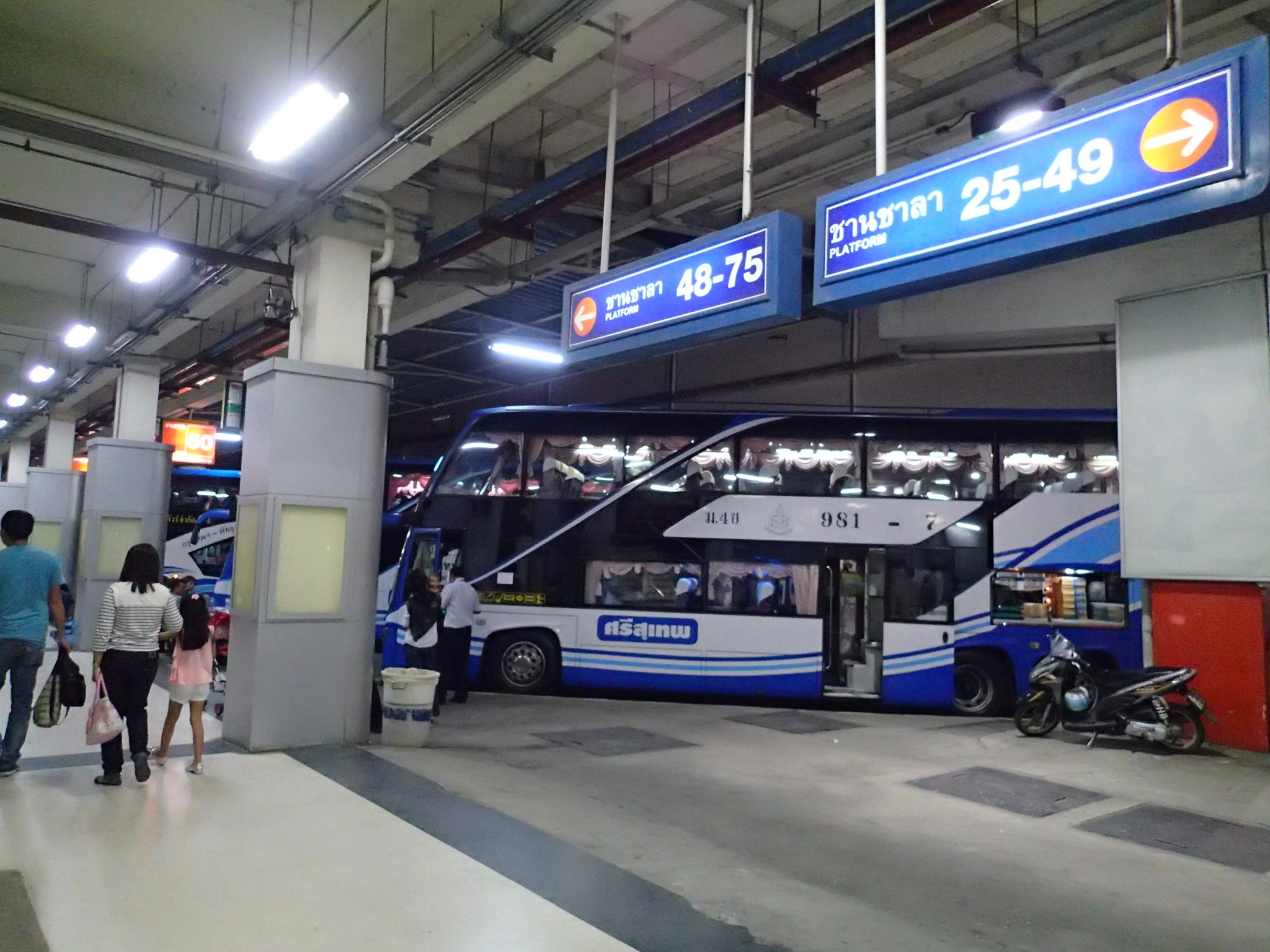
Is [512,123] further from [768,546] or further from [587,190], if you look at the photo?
[768,546]

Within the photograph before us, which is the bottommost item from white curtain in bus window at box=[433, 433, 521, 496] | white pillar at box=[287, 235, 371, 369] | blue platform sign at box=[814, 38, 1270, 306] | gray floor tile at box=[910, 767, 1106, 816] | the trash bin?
gray floor tile at box=[910, 767, 1106, 816]

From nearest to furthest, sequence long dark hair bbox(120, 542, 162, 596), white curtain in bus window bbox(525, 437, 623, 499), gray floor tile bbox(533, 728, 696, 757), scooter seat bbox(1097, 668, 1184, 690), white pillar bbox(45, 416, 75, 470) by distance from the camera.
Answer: long dark hair bbox(120, 542, 162, 596), gray floor tile bbox(533, 728, 696, 757), scooter seat bbox(1097, 668, 1184, 690), white curtain in bus window bbox(525, 437, 623, 499), white pillar bbox(45, 416, 75, 470)

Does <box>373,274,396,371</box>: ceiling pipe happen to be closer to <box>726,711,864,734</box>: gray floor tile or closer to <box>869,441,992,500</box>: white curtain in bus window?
<box>726,711,864,734</box>: gray floor tile

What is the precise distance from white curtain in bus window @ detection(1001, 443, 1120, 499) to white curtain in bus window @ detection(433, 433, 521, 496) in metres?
6.02

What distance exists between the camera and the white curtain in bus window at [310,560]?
764cm

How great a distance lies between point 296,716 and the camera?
7590mm

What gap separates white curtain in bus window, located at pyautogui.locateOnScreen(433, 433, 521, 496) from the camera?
37.8 ft

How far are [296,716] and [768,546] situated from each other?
5876mm

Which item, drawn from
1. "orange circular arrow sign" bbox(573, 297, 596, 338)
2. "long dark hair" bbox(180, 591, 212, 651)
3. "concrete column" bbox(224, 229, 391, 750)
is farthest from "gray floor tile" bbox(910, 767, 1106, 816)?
"long dark hair" bbox(180, 591, 212, 651)

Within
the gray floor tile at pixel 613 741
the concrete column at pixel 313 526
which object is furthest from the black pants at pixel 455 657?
the concrete column at pixel 313 526

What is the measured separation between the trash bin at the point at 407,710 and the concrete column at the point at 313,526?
0.20 metres

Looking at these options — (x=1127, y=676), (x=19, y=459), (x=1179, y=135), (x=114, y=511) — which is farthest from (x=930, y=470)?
(x=19, y=459)

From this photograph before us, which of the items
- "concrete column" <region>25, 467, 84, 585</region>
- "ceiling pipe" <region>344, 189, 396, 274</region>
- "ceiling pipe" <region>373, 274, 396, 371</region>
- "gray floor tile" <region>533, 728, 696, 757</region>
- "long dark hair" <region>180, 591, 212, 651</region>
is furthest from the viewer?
"concrete column" <region>25, 467, 84, 585</region>

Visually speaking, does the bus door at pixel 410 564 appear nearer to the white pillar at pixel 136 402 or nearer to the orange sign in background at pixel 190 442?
the white pillar at pixel 136 402
